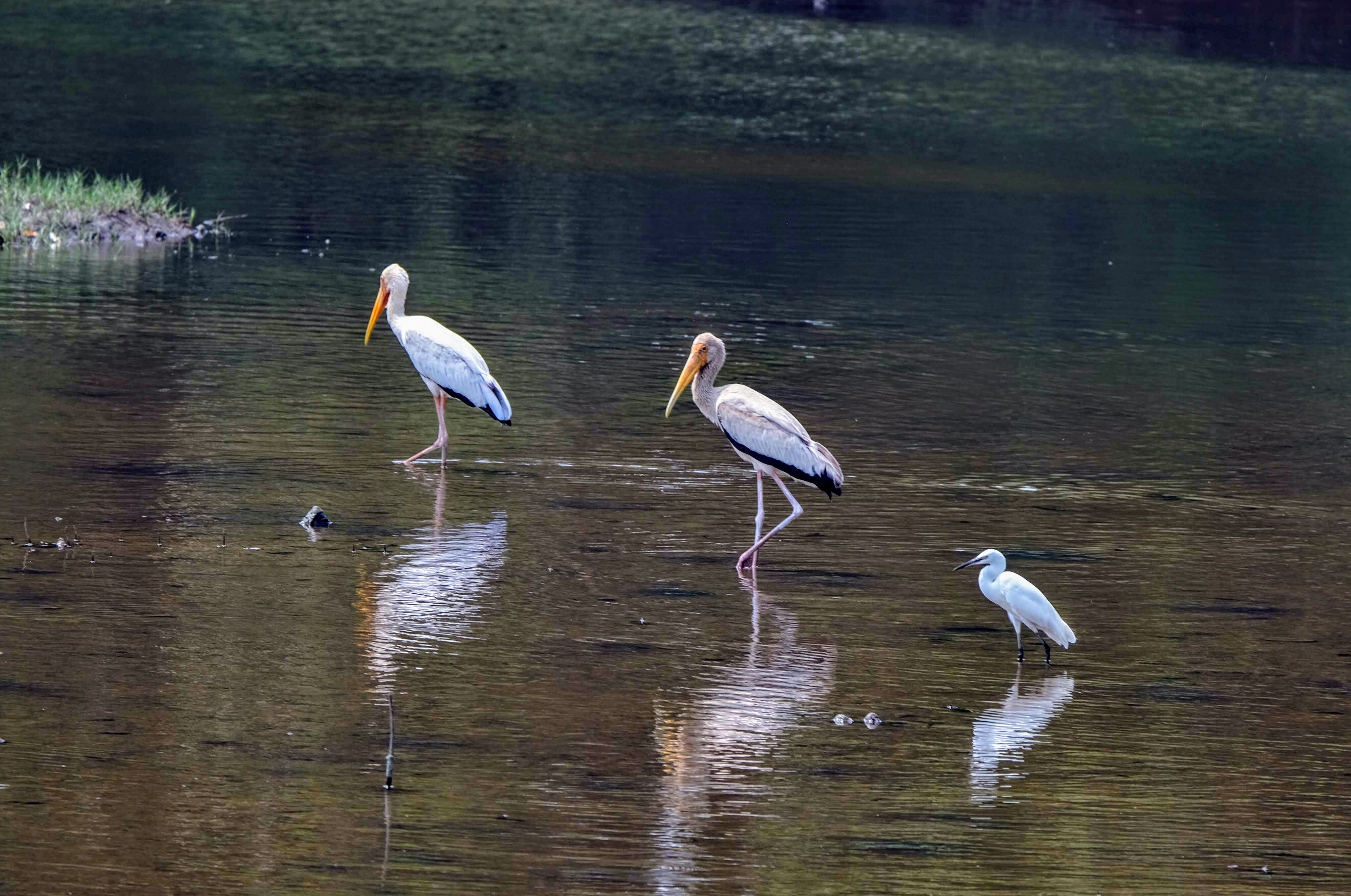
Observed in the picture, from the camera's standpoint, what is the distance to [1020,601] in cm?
879


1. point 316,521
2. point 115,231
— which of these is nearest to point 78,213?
point 115,231

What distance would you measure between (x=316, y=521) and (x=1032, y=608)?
3.98 m

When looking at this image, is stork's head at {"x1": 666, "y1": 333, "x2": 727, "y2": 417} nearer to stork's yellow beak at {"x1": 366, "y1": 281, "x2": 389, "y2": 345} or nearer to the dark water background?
the dark water background

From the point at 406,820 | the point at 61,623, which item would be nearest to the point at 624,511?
the point at 61,623

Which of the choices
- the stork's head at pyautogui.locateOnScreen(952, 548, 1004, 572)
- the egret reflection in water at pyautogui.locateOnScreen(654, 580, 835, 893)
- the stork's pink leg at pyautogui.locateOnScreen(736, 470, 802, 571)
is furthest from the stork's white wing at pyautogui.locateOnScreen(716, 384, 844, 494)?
the stork's head at pyautogui.locateOnScreen(952, 548, 1004, 572)

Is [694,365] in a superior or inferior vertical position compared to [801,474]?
superior

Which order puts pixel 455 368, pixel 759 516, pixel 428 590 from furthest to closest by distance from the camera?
1. pixel 455 368
2. pixel 759 516
3. pixel 428 590

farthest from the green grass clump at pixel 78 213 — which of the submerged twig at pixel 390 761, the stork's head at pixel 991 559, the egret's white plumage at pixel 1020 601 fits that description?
the submerged twig at pixel 390 761

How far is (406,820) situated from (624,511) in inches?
190

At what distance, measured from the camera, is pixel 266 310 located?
1811cm

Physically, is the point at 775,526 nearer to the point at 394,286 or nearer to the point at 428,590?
the point at 428,590

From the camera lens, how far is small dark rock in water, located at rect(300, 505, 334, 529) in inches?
419

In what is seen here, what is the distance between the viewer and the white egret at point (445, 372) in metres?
12.9

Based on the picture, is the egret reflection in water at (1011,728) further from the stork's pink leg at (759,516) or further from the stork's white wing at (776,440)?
the stork's white wing at (776,440)
